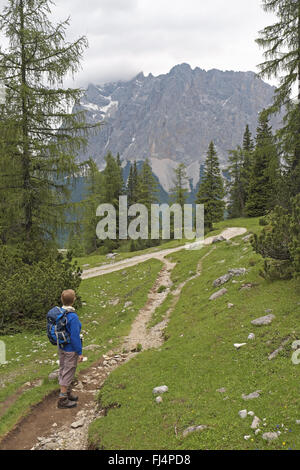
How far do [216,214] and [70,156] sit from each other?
106 feet

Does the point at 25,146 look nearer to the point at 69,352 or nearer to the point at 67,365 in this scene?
the point at 69,352

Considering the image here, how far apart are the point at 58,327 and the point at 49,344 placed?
6.10m

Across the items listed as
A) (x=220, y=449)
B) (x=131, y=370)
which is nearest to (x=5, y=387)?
(x=131, y=370)

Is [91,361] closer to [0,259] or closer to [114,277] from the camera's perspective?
[0,259]

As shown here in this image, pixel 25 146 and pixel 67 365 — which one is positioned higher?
pixel 25 146

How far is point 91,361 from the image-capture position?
11.0 m

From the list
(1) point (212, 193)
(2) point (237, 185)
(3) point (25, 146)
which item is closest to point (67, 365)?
(3) point (25, 146)

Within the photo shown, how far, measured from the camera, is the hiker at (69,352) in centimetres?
746

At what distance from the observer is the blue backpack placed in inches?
292

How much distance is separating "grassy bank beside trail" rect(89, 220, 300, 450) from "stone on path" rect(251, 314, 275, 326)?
16 centimetres

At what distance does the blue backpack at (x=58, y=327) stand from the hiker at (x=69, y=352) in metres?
0.07

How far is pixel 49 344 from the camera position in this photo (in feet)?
41.5

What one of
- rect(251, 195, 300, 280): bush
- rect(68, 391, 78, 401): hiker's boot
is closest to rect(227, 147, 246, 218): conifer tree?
rect(251, 195, 300, 280): bush

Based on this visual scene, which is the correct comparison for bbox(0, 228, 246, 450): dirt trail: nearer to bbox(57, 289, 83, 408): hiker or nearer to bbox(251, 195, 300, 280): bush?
bbox(57, 289, 83, 408): hiker
